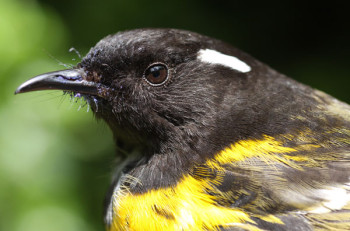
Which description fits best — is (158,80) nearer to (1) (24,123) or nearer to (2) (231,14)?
(1) (24,123)

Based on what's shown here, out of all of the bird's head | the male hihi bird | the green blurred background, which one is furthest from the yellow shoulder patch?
the green blurred background

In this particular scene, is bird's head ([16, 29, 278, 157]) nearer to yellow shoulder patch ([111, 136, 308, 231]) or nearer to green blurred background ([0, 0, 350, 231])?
yellow shoulder patch ([111, 136, 308, 231])

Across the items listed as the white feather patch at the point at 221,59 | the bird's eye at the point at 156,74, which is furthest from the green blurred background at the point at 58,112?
the white feather patch at the point at 221,59

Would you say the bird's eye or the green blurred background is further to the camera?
the green blurred background

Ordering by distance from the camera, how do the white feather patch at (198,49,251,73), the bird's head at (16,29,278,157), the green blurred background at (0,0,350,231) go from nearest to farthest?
the bird's head at (16,29,278,157), the white feather patch at (198,49,251,73), the green blurred background at (0,0,350,231)

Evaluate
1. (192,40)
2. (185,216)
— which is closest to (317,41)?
(192,40)

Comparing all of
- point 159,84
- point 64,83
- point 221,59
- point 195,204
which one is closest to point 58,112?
point 64,83

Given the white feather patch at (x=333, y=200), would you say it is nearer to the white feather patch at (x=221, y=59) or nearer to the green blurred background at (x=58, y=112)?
the white feather patch at (x=221, y=59)
